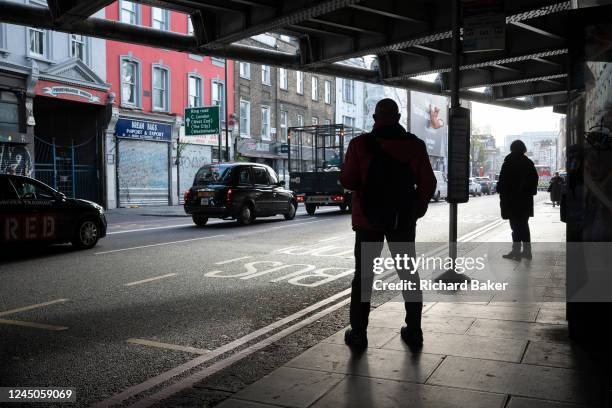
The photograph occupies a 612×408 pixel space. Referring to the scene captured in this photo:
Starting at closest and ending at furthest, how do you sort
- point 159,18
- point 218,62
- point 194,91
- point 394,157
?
point 394,157
point 159,18
point 194,91
point 218,62

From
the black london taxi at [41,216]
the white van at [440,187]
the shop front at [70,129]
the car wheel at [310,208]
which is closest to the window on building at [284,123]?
the white van at [440,187]

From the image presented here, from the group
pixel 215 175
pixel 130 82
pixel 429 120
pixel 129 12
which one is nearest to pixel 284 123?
pixel 130 82

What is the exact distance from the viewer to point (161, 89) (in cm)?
2794

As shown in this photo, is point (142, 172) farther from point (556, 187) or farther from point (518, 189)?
point (518, 189)

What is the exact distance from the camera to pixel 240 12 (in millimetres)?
11328

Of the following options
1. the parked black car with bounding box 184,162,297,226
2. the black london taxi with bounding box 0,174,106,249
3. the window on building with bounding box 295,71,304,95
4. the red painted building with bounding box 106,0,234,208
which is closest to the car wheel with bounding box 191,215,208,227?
the parked black car with bounding box 184,162,297,226

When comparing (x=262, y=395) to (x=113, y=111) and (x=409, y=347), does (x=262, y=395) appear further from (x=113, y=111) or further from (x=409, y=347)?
(x=113, y=111)

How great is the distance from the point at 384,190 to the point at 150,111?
24.7 m

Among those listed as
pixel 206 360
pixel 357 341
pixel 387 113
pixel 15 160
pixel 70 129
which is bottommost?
pixel 206 360

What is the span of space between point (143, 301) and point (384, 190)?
11.7 feet

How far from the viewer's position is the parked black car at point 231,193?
15.9m

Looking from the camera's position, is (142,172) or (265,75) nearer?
(142,172)

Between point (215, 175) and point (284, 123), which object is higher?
point (284, 123)

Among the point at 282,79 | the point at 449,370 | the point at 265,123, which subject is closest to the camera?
the point at 449,370
